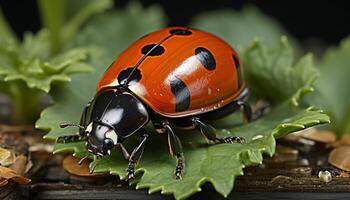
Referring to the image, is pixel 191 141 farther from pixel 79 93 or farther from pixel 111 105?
pixel 79 93

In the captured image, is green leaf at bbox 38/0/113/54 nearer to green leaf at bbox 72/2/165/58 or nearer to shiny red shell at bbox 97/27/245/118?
green leaf at bbox 72/2/165/58

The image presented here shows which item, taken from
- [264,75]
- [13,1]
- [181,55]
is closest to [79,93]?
[181,55]

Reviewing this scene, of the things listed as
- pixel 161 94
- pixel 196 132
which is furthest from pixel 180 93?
pixel 196 132

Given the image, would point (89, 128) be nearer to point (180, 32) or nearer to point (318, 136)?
point (180, 32)

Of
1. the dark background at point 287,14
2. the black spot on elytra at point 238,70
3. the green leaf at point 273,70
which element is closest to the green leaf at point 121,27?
the green leaf at point 273,70

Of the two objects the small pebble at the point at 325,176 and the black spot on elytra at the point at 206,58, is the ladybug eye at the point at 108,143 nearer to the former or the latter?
the black spot on elytra at the point at 206,58

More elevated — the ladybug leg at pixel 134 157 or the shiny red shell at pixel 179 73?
the shiny red shell at pixel 179 73

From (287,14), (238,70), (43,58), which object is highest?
(287,14)
